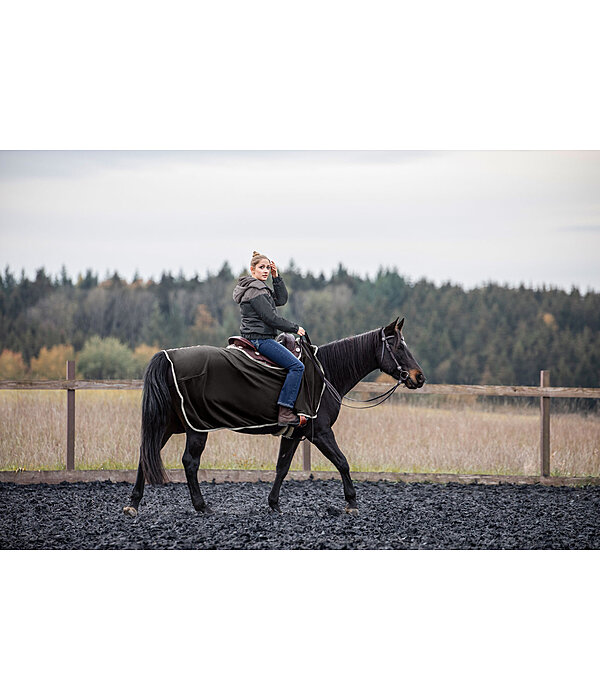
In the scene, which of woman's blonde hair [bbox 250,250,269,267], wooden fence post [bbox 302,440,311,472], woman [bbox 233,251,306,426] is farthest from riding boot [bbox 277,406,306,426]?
wooden fence post [bbox 302,440,311,472]

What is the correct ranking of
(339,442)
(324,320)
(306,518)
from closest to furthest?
(306,518) → (339,442) → (324,320)

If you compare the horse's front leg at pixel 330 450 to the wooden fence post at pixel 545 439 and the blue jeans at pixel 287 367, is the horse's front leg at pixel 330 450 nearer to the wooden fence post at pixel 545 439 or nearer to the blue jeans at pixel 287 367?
the blue jeans at pixel 287 367

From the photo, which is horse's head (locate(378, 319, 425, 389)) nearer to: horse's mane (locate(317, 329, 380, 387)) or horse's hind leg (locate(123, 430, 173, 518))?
horse's mane (locate(317, 329, 380, 387))

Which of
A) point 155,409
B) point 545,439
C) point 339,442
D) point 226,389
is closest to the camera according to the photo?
point 155,409

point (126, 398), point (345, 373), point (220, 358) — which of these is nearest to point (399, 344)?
point (345, 373)

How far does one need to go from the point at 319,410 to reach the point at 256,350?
2.50ft

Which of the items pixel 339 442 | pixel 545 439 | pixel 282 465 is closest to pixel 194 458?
pixel 282 465

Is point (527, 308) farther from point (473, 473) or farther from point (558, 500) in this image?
point (558, 500)

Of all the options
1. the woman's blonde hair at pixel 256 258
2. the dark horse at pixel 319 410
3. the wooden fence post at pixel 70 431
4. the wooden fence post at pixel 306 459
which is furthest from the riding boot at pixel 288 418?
the wooden fence post at pixel 70 431

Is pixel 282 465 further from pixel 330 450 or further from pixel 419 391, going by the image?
pixel 419 391

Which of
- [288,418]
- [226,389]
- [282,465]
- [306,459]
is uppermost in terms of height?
[226,389]

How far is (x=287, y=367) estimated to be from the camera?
580 centimetres

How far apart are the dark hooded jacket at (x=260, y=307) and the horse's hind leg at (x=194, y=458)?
95 centimetres

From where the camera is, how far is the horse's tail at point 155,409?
5564 mm
